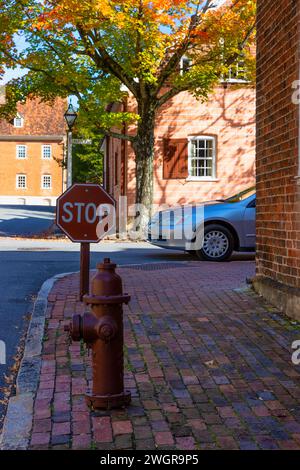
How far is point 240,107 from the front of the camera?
80.7ft

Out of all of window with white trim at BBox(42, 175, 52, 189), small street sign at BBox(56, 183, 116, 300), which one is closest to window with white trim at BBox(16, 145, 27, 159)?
window with white trim at BBox(42, 175, 52, 189)

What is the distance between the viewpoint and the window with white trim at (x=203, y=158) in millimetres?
24594

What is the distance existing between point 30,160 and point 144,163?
165ft

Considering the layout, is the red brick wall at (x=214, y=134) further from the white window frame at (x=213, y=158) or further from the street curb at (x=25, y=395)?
the street curb at (x=25, y=395)

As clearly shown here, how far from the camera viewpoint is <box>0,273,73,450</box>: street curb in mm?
3754

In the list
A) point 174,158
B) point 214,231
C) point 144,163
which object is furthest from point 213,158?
point 214,231

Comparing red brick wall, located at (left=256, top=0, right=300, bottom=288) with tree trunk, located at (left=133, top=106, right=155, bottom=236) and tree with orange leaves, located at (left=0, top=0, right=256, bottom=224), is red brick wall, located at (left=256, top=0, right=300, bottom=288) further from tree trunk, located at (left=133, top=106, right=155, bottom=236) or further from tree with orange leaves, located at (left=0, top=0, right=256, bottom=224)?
tree trunk, located at (left=133, top=106, right=155, bottom=236)

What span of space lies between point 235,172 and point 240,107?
2.33 metres

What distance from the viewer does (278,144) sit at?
7539 millimetres

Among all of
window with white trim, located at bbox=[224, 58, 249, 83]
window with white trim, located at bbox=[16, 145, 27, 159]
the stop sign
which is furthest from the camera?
window with white trim, located at bbox=[16, 145, 27, 159]

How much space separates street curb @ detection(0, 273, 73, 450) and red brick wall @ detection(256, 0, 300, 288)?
8.70 ft

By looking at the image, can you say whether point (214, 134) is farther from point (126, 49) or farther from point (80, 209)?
point (80, 209)
